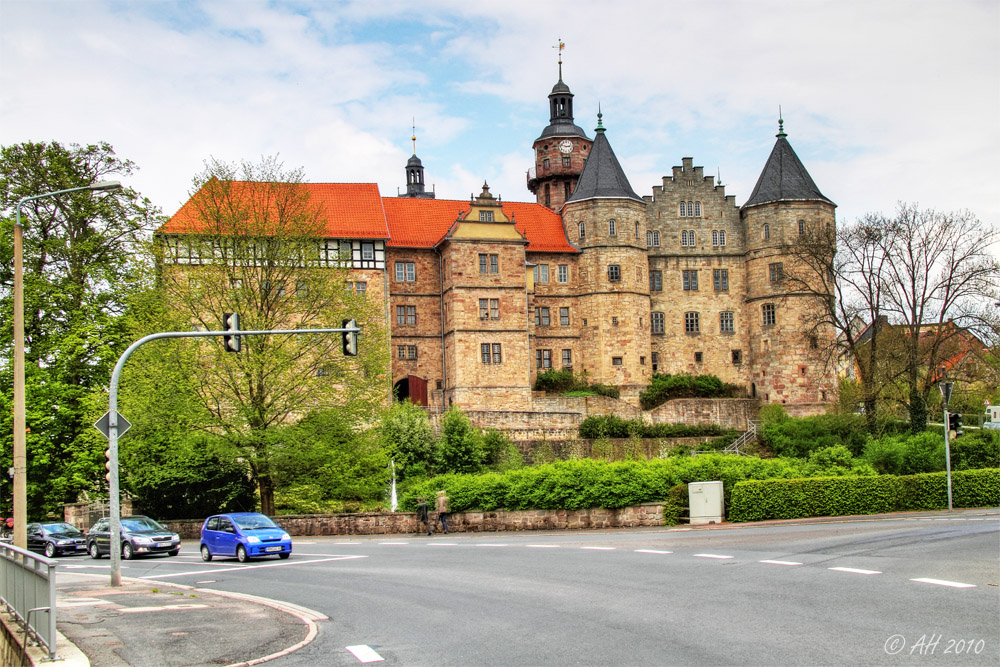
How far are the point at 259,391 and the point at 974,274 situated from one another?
1334 inches

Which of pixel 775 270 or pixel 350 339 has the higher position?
pixel 775 270

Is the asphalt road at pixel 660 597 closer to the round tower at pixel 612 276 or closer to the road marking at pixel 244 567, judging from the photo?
the road marking at pixel 244 567

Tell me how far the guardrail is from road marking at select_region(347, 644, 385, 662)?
311 cm

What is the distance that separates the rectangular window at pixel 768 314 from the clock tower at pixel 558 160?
18.0 m

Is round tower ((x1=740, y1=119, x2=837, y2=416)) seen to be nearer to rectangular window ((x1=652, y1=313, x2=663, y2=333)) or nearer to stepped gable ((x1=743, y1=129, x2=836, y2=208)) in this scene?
stepped gable ((x1=743, y1=129, x2=836, y2=208))

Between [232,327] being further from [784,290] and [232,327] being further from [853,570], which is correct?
[784,290]

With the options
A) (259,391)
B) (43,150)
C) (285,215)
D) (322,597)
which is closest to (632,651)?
(322,597)

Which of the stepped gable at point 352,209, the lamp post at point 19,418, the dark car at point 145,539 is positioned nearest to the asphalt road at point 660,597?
the dark car at point 145,539

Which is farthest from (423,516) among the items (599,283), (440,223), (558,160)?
(558,160)

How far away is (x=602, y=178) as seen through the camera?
6619 cm

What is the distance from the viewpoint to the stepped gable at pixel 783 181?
66375 mm

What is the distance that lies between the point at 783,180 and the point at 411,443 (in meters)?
33.1

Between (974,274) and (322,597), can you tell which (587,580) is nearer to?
(322,597)

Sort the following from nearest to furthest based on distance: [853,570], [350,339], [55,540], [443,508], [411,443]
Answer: [853,570] < [350,339] < [443,508] < [55,540] < [411,443]
